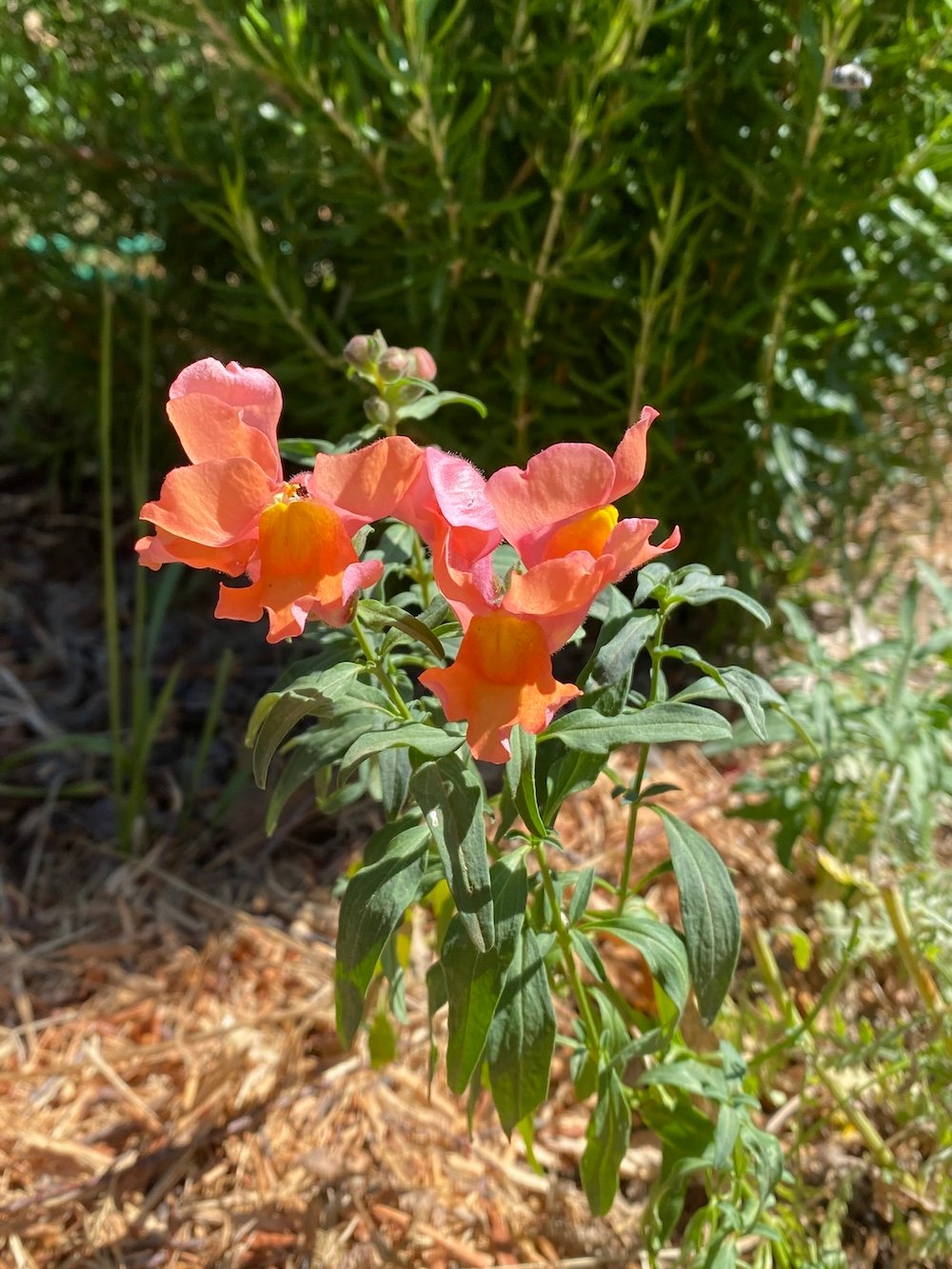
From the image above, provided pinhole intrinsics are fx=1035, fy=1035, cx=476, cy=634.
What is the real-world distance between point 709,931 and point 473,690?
37 centimetres

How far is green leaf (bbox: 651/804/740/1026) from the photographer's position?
0.92 meters

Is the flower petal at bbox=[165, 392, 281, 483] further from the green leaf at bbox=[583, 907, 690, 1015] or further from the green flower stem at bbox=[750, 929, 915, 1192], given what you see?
the green flower stem at bbox=[750, 929, 915, 1192]

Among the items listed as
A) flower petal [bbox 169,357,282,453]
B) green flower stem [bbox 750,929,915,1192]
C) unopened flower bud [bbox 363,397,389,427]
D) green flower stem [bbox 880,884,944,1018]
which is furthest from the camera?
green flower stem [bbox 880,884,944,1018]

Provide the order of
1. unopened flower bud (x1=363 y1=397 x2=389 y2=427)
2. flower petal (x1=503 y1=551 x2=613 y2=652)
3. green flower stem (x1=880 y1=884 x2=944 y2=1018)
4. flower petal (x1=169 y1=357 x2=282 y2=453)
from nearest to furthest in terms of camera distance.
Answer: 1. flower petal (x1=503 y1=551 x2=613 y2=652)
2. flower petal (x1=169 y1=357 x2=282 y2=453)
3. unopened flower bud (x1=363 y1=397 x2=389 y2=427)
4. green flower stem (x1=880 y1=884 x2=944 y2=1018)

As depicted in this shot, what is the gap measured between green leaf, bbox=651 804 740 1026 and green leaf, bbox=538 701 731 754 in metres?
0.11

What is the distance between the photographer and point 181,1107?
147cm

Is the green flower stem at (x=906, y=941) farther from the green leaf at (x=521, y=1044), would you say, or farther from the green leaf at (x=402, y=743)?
the green leaf at (x=402, y=743)

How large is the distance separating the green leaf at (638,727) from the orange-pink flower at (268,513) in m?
0.23

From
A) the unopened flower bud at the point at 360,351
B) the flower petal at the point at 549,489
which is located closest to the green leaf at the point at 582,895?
the flower petal at the point at 549,489

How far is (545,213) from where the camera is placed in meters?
1.75

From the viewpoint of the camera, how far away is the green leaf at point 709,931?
923 mm

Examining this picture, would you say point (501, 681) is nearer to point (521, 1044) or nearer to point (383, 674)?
point (383, 674)

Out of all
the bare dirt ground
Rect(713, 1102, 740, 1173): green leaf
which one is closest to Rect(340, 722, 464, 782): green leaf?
Rect(713, 1102, 740, 1173): green leaf

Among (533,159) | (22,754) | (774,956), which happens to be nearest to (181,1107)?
(22,754)
